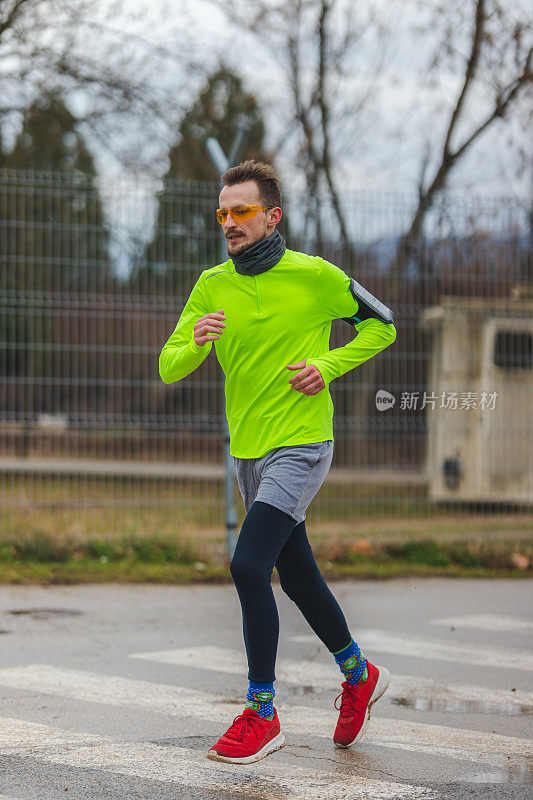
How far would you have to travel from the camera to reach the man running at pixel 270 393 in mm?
4195

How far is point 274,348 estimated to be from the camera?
4.32m

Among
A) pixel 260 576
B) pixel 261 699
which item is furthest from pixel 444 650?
pixel 260 576

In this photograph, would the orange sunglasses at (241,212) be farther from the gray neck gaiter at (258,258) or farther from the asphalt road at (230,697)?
the asphalt road at (230,697)

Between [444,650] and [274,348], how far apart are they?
9.77 ft

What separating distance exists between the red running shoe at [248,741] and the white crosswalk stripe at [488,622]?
3484mm

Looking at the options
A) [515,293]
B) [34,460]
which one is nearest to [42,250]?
[34,460]

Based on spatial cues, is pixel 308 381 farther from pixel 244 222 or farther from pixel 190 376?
pixel 190 376

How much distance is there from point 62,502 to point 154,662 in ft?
11.4

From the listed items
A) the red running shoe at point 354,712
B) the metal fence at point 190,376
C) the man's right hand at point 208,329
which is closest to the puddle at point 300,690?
the red running shoe at point 354,712

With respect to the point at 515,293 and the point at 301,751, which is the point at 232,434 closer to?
the point at 301,751

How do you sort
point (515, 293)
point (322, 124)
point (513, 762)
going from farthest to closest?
point (322, 124), point (515, 293), point (513, 762)

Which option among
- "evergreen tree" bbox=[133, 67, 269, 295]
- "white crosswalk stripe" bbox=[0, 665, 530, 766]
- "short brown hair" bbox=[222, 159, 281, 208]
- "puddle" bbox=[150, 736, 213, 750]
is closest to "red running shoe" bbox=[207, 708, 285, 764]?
"puddle" bbox=[150, 736, 213, 750]

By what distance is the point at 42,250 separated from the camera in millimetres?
9555

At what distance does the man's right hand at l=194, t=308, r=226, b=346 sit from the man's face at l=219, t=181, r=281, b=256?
291 mm
